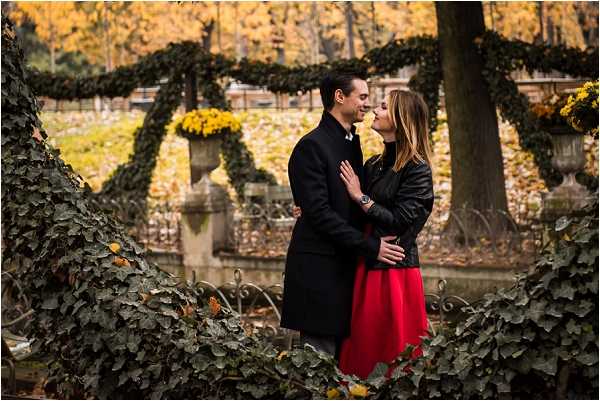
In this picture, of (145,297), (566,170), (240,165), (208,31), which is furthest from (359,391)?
(208,31)

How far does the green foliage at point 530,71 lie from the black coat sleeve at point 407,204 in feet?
24.4

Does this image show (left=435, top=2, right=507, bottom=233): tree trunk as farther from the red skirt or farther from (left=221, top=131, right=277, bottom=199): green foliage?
the red skirt

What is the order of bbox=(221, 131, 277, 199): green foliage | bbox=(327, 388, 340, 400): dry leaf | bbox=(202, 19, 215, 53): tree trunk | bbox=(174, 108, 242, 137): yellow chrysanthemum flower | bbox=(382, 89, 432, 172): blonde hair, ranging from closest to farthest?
bbox=(327, 388, 340, 400): dry leaf < bbox=(382, 89, 432, 172): blonde hair < bbox=(174, 108, 242, 137): yellow chrysanthemum flower < bbox=(221, 131, 277, 199): green foliage < bbox=(202, 19, 215, 53): tree trunk

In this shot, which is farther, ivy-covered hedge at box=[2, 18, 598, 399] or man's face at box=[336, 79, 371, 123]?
man's face at box=[336, 79, 371, 123]

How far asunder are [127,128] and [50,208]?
19060 millimetres

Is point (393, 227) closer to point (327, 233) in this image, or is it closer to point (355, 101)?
point (327, 233)

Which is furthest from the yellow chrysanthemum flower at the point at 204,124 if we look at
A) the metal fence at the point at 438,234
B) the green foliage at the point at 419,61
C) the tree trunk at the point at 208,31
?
the tree trunk at the point at 208,31

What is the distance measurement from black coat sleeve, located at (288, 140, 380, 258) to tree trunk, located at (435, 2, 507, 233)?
7090 mm

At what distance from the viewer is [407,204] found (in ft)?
15.3

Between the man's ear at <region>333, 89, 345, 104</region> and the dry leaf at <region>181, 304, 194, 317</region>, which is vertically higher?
the man's ear at <region>333, 89, 345, 104</region>

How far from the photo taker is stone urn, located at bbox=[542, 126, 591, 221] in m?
10.6

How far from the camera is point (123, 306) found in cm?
448

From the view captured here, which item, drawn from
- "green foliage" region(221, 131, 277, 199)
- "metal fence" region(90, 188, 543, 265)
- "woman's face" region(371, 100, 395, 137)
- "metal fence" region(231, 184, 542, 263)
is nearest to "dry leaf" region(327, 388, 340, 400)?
"woman's face" region(371, 100, 395, 137)

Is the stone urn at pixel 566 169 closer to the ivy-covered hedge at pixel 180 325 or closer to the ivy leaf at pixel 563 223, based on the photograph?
the ivy-covered hedge at pixel 180 325
